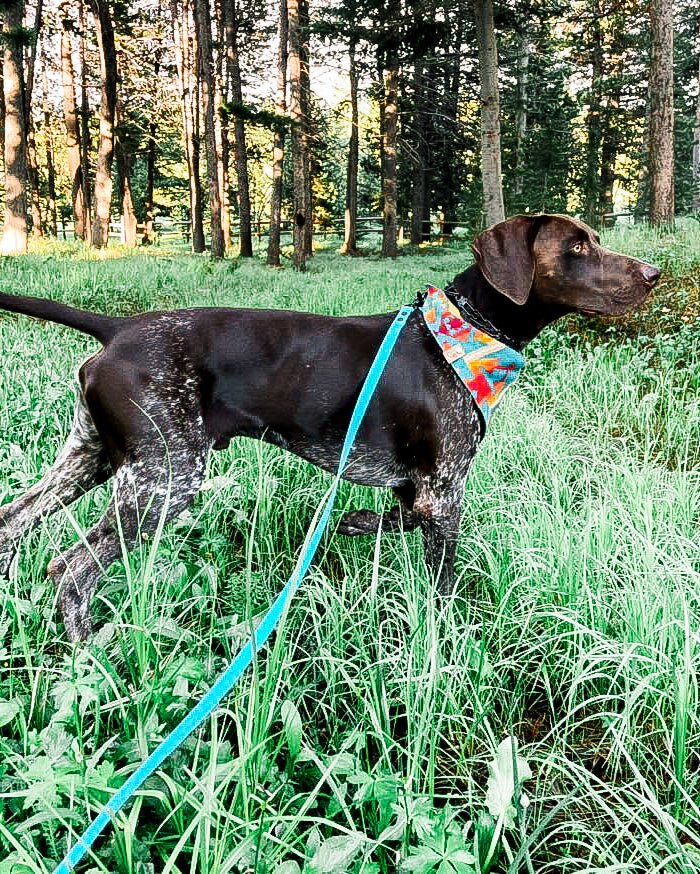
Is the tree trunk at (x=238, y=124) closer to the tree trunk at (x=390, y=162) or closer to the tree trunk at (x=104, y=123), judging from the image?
the tree trunk at (x=104, y=123)

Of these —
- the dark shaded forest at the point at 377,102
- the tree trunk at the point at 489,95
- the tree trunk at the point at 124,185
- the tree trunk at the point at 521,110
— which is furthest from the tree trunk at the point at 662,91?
the tree trunk at the point at 124,185

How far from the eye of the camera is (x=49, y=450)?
150 inches

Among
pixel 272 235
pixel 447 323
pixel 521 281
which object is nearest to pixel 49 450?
pixel 447 323

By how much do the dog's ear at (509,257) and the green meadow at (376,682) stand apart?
1.01 meters

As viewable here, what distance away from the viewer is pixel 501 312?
2.87 m

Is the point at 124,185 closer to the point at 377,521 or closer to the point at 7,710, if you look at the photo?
the point at 377,521

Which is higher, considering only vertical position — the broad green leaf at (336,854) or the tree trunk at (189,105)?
the tree trunk at (189,105)

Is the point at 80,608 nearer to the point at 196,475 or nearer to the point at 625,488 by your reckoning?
the point at 196,475

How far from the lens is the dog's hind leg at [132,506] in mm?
2398

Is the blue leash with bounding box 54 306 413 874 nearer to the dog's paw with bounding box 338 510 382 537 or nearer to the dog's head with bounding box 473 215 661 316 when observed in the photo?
the dog's paw with bounding box 338 510 382 537

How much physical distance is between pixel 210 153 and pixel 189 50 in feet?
36.9

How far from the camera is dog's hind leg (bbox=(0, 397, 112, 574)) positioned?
9.13 feet

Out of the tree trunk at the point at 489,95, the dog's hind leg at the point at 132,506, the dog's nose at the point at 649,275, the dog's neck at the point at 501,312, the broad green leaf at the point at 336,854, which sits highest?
the tree trunk at the point at 489,95

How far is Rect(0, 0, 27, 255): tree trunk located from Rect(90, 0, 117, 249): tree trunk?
3.21 metres
